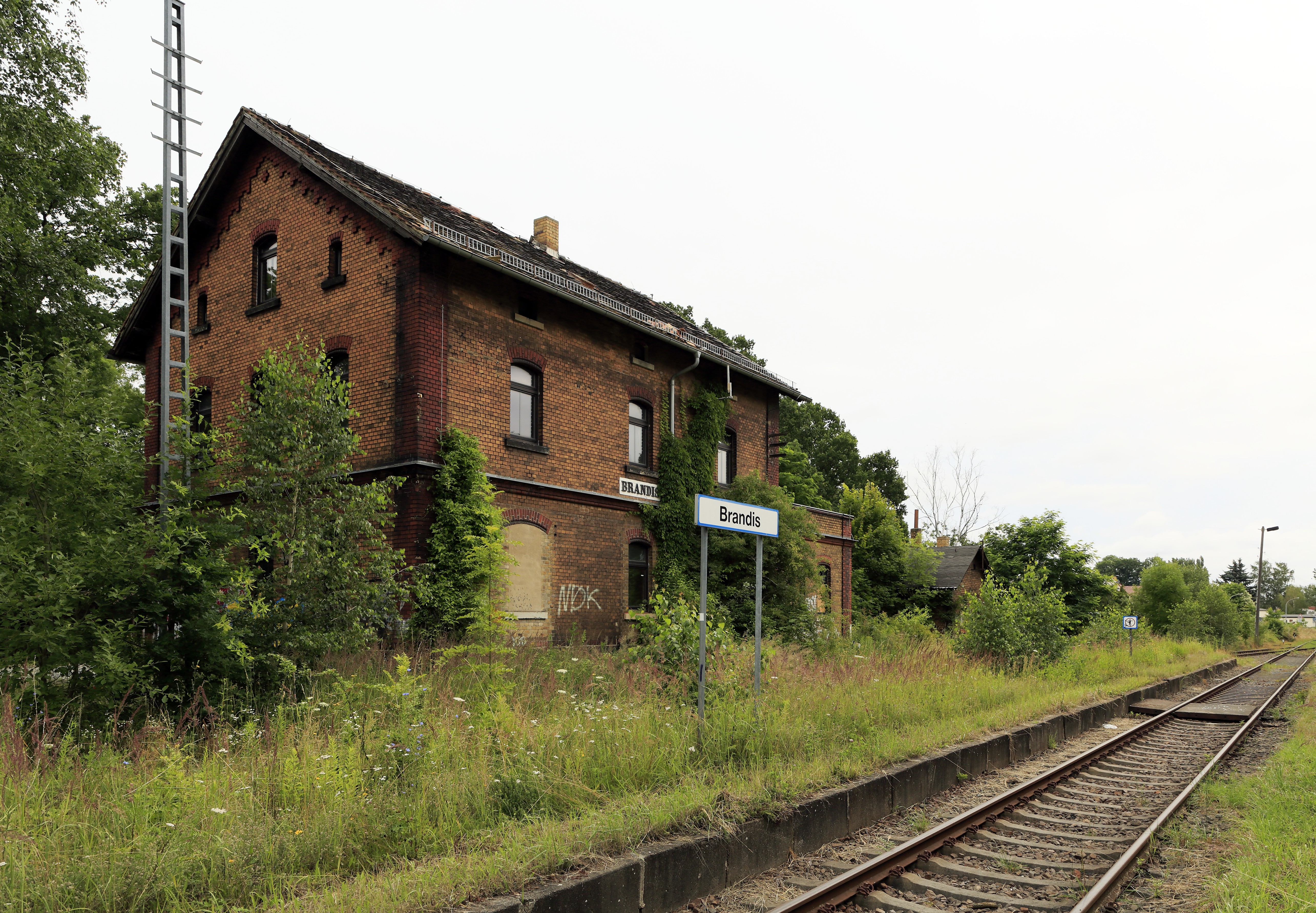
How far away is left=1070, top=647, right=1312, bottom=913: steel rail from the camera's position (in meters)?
5.39

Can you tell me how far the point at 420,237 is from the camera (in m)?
14.1

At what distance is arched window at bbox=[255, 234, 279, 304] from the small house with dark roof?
28969 millimetres

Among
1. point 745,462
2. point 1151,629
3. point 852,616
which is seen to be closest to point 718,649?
point 745,462

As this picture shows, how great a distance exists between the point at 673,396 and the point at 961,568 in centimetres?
2476

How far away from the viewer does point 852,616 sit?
26266mm

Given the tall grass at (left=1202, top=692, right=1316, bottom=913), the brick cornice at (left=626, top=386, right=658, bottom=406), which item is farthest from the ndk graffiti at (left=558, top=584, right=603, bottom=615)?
the tall grass at (left=1202, top=692, right=1316, bottom=913)

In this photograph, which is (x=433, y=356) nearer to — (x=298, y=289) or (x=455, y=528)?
(x=455, y=528)

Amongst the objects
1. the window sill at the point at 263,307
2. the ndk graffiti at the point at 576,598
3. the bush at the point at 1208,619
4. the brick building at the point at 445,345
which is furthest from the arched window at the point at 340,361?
the bush at the point at 1208,619

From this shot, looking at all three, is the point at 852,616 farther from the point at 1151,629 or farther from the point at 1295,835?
the point at 1151,629

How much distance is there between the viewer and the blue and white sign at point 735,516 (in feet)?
21.7

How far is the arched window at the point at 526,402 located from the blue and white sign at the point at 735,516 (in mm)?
9528

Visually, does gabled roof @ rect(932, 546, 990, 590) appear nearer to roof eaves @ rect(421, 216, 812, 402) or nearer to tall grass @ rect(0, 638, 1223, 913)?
roof eaves @ rect(421, 216, 812, 402)

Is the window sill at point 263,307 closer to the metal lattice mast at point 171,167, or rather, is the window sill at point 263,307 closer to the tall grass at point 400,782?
the metal lattice mast at point 171,167

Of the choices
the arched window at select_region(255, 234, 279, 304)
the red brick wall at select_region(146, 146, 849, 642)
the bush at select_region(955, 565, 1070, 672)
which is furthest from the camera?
the arched window at select_region(255, 234, 279, 304)
